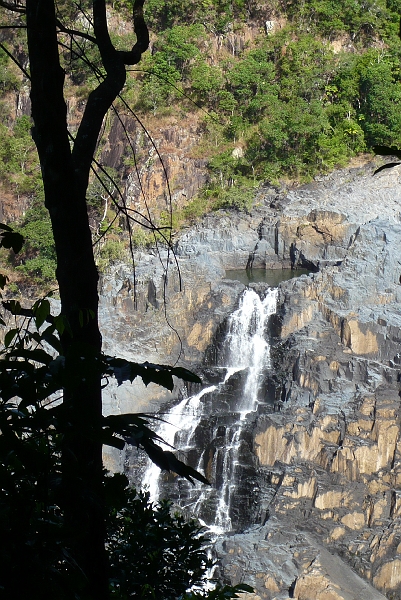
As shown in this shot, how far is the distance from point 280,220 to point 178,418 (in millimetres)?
8597

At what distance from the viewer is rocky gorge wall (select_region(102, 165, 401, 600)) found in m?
13.1

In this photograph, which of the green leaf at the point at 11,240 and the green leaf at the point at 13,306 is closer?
the green leaf at the point at 11,240

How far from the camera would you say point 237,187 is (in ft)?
81.8

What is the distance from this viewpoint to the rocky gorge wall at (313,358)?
13.1 m

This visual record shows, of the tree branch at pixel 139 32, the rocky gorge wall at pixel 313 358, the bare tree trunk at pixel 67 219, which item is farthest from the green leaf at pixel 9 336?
the rocky gorge wall at pixel 313 358

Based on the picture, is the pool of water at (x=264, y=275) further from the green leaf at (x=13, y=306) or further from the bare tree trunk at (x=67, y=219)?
the green leaf at (x=13, y=306)

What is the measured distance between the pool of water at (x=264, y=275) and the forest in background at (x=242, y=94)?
243 cm

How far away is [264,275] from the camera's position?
22438 millimetres

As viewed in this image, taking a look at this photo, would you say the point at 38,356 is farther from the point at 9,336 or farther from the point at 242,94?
the point at 242,94

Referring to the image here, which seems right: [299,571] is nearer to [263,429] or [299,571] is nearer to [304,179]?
[263,429]

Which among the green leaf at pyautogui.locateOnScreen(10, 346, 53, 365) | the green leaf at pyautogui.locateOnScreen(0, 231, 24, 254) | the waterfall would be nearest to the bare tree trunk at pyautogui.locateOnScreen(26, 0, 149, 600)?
the green leaf at pyautogui.locateOnScreen(10, 346, 53, 365)

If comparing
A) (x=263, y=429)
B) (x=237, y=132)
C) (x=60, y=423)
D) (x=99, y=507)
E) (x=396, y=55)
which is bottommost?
(x=263, y=429)

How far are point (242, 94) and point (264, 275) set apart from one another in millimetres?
8449

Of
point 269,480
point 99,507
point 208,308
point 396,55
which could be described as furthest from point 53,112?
point 396,55
